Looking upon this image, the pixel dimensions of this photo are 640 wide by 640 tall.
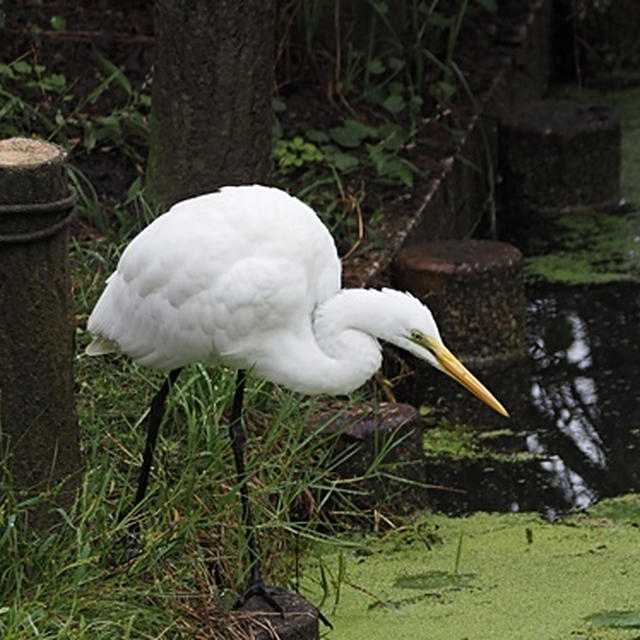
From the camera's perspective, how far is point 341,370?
347cm

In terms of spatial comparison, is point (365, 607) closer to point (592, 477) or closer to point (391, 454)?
point (391, 454)

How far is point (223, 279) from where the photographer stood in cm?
341

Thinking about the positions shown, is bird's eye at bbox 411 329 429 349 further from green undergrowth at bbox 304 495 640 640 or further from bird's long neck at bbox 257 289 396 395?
green undergrowth at bbox 304 495 640 640

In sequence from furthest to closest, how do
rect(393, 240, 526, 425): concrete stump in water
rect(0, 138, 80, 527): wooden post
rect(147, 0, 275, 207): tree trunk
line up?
rect(393, 240, 526, 425): concrete stump in water, rect(147, 0, 275, 207): tree trunk, rect(0, 138, 80, 527): wooden post

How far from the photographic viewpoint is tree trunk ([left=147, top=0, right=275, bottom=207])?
16.7ft

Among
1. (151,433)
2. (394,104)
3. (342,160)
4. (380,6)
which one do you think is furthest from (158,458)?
(380,6)

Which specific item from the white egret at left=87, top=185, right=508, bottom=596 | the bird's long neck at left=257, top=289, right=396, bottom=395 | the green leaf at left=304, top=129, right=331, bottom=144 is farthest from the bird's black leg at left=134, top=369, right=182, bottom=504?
the green leaf at left=304, top=129, right=331, bottom=144

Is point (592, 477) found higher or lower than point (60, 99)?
lower

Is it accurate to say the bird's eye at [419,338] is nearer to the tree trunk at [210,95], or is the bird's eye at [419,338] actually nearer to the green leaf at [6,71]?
the tree trunk at [210,95]

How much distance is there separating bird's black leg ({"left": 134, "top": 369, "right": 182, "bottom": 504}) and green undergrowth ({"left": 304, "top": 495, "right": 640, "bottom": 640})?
17.9 inches

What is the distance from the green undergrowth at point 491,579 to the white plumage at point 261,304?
0.42 meters

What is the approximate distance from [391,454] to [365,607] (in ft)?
1.95

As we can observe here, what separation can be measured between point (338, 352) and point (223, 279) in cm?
27

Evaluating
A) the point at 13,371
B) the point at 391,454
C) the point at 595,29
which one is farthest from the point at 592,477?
the point at 595,29
